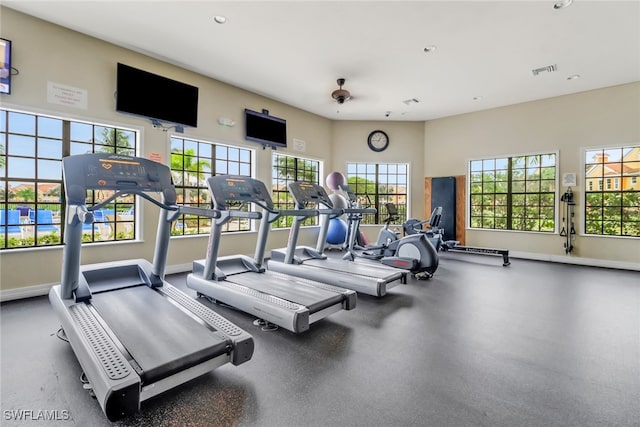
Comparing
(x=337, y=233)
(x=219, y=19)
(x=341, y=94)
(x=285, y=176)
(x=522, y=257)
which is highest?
(x=219, y=19)

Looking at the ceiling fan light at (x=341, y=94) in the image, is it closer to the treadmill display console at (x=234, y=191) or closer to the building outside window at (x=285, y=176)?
the building outside window at (x=285, y=176)

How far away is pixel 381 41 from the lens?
4371 mm

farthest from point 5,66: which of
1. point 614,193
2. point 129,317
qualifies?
point 614,193

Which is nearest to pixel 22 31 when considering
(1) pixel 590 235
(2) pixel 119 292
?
(2) pixel 119 292

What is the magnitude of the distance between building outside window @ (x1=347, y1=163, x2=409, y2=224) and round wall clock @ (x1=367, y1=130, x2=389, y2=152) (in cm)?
47

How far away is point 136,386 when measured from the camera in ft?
5.31

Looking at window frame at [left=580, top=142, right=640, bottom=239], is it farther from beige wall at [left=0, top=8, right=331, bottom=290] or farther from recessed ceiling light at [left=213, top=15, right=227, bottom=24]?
recessed ceiling light at [left=213, top=15, right=227, bottom=24]

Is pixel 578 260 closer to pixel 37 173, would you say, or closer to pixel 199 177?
pixel 199 177

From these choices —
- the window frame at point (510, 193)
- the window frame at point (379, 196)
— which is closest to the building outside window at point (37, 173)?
the window frame at point (379, 196)

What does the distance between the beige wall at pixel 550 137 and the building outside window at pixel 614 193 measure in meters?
0.15

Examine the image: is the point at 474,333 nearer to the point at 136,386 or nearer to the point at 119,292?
the point at 136,386

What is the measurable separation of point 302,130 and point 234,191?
14.4ft

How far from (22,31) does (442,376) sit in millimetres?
5866

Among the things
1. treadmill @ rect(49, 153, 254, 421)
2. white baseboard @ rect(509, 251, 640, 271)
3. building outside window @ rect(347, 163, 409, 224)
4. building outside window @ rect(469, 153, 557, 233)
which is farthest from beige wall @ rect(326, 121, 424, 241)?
treadmill @ rect(49, 153, 254, 421)
